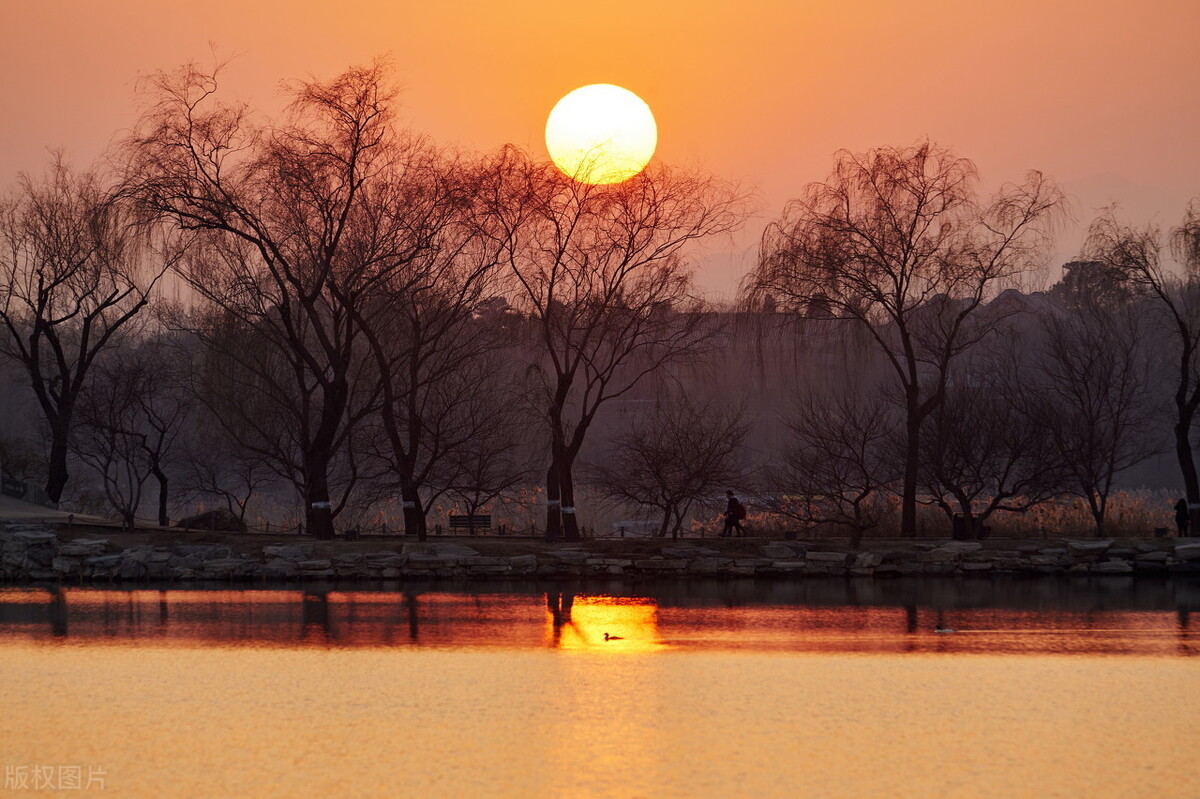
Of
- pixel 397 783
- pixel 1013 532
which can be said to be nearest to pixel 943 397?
pixel 1013 532

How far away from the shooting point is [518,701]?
37.6ft

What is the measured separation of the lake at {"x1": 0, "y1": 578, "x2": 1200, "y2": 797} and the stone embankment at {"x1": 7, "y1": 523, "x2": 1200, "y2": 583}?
5.94 metres

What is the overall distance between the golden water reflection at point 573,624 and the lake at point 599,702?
0.10 m

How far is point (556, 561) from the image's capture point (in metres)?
27.2

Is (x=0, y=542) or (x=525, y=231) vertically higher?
(x=525, y=231)

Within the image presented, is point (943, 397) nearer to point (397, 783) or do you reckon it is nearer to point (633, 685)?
point (633, 685)

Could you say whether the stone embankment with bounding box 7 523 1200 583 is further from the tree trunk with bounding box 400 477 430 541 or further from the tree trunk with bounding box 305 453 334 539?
the tree trunk with bounding box 305 453 334 539

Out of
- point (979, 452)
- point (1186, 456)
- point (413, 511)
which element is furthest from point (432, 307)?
point (1186, 456)

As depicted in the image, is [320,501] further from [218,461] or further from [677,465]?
[218,461]

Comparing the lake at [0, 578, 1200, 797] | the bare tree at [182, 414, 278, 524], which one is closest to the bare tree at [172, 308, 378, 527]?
the bare tree at [182, 414, 278, 524]

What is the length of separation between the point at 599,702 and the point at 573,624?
6.54 m

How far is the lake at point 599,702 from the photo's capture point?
28.7 ft

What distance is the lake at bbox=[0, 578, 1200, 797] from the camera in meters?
8.76

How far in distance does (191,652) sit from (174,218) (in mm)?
17055
